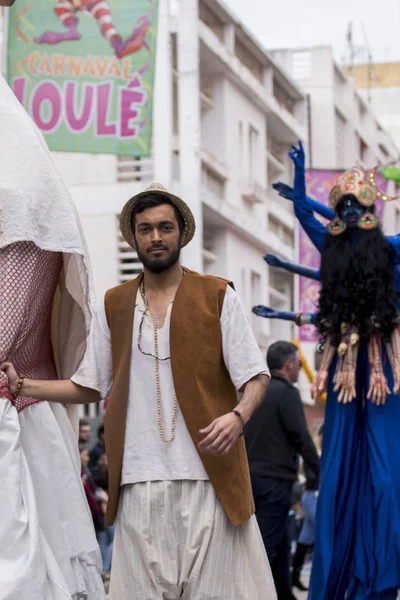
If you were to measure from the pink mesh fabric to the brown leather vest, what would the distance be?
34 centimetres

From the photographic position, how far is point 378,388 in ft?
24.8

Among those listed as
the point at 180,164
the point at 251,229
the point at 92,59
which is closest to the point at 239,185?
the point at 251,229

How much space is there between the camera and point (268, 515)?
8680 mm

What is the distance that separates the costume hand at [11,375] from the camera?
4633mm

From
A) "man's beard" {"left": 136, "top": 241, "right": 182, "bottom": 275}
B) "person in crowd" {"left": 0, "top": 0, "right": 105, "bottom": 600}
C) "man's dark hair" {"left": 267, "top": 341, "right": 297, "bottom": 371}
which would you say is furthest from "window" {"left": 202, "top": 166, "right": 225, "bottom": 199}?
"person in crowd" {"left": 0, "top": 0, "right": 105, "bottom": 600}

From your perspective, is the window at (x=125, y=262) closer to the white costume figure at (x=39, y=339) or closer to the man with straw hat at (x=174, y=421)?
the man with straw hat at (x=174, y=421)

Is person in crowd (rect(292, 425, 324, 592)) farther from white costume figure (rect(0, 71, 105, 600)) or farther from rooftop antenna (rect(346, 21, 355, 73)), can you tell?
rooftop antenna (rect(346, 21, 355, 73))

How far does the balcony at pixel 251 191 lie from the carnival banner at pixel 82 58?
70.5 ft

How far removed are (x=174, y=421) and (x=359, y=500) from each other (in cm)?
279

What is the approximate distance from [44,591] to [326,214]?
4.31m

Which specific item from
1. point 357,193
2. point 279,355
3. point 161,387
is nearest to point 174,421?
point 161,387

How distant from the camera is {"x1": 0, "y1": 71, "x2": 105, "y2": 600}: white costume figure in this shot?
4535 mm

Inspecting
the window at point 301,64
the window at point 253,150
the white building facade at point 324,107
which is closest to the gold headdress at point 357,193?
the window at point 253,150

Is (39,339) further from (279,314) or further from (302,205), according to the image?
(279,314)
